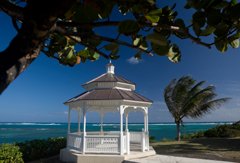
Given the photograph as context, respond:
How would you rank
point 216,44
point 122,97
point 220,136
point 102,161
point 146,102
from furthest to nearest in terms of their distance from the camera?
point 220,136, point 146,102, point 122,97, point 102,161, point 216,44

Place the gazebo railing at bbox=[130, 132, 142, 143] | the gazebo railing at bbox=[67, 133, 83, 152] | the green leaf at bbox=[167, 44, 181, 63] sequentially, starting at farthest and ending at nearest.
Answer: the gazebo railing at bbox=[130, 132, 142, 143] < the gazebo railing at bbox=[67, 133, 83, 152] < the green leaf at bbox=[167, 44, 181, 63]

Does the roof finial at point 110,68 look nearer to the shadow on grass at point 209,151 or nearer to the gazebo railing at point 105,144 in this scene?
the gazebo railing at point 105,144

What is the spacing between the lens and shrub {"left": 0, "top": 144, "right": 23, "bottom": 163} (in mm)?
11852

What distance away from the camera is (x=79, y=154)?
12.9 metres

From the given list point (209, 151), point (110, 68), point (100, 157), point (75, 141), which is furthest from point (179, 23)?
point (209, 151)

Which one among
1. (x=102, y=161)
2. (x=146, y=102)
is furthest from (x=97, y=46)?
(x=146, y=102)

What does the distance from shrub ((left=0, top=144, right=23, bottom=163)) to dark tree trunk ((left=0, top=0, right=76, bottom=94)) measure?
11603 mm

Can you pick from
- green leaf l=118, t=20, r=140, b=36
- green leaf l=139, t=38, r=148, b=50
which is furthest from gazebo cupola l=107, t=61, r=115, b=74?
green leaf l=118, t=20, r=140, b=36

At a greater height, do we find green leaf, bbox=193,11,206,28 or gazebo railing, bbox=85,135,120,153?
green leaf, bbox=193,11,206,28

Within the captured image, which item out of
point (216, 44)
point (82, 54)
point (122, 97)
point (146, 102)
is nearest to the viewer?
point (216, 44)

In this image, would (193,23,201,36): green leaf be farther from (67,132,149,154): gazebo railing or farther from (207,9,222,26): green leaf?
(67,132,149,154): gazebo railing

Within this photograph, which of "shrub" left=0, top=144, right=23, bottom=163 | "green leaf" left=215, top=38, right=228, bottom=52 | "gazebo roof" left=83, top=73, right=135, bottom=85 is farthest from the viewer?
"gazebo roof" left=83, top=73, right=135, bottom=85

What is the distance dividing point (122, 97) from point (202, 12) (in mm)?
12180

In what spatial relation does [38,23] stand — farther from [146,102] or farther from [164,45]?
[146,102]
